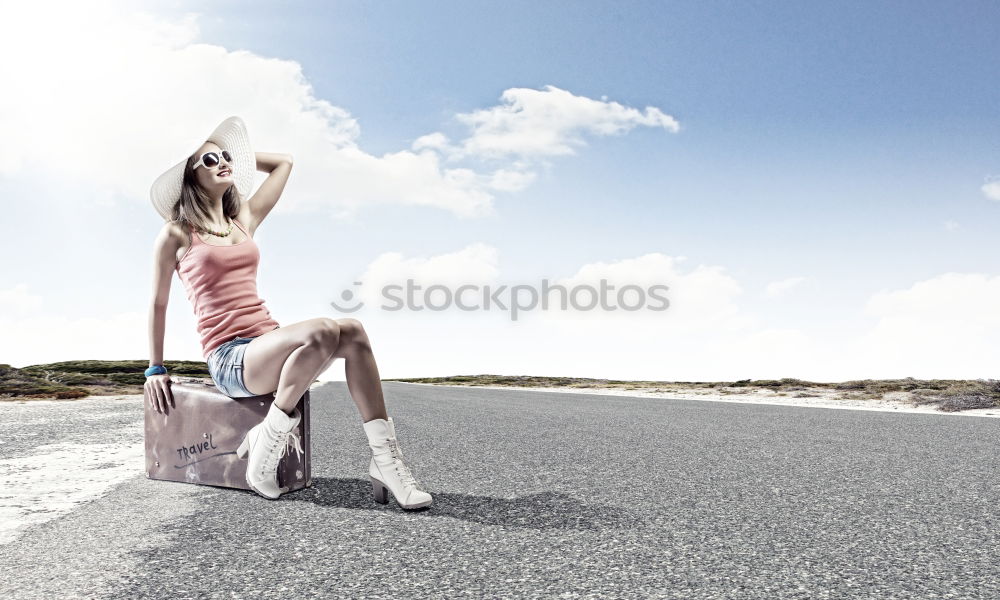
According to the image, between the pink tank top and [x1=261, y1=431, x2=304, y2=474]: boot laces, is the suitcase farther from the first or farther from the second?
the pink tank top

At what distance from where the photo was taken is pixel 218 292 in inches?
160

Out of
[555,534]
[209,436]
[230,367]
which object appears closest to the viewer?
[555,534]

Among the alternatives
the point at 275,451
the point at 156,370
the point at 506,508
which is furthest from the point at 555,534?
the point at 156,370

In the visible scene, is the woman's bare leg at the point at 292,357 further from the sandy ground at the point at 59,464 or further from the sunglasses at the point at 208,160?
the sandy ground at the point at 59,464

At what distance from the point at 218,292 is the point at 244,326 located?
0.78ft

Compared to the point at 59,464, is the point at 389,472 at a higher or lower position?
higher

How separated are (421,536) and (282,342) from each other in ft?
3.95

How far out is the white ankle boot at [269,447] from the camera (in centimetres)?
376

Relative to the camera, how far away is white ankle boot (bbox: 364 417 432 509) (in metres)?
3.70

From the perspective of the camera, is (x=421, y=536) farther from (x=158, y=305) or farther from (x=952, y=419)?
(x=952, y=419)

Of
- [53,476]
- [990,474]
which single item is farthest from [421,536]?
[990,474]

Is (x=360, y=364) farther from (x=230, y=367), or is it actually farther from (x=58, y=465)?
(x=58, y=465)

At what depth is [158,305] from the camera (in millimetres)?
4121

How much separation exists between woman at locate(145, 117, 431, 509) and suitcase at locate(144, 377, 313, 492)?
0.07 m
